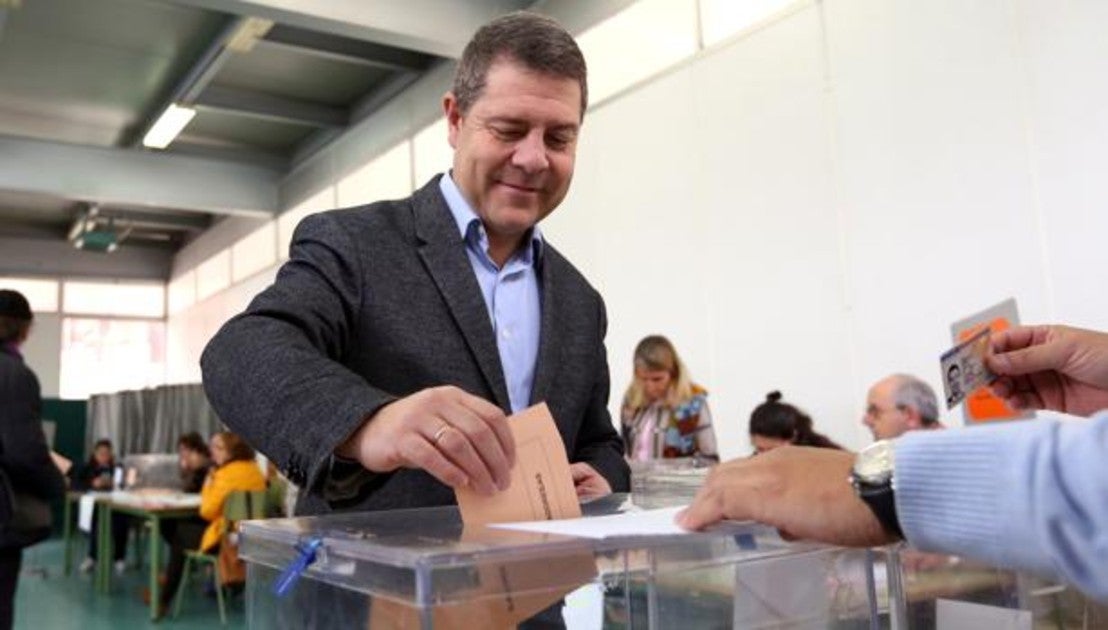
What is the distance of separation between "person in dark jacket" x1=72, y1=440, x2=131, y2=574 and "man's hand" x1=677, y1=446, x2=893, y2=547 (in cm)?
749

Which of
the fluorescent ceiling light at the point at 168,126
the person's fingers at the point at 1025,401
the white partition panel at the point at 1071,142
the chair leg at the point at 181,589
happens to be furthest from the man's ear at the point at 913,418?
the fluorescent ceiling light at the point at 168,126

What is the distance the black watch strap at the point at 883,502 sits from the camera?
569 mm

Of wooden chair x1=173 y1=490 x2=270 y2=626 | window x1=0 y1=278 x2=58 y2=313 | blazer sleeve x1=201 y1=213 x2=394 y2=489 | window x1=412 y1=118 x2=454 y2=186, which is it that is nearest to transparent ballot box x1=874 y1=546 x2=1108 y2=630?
blazer sleeve x1=201 y1=213 x2=394 y2=489

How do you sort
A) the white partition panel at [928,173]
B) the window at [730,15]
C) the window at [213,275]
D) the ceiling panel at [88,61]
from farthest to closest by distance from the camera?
A: the window at [213,275], the ceiling panel at [88,61], the window at [730,15], the white partition panel at [928,173]

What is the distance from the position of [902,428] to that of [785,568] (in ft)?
8.40

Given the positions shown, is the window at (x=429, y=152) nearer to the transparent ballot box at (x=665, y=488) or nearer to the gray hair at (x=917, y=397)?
the gray hair at (x=917, y=397)

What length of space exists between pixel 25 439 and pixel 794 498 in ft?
8.09

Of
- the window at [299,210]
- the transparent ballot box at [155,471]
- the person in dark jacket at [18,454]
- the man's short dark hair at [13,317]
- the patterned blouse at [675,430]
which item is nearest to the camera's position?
the person in dark jacket at [18,454]

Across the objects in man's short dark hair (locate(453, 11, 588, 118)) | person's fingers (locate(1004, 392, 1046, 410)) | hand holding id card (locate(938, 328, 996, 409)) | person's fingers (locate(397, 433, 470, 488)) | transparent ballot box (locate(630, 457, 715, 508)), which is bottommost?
transparent ballot box (locate(630, 457, 715, 508))

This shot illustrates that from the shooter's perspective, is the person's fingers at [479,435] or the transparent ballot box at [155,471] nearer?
the person's fingers at [479,435]

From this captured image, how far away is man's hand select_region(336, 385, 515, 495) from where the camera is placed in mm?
697

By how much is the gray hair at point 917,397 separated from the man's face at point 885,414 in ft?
0.06

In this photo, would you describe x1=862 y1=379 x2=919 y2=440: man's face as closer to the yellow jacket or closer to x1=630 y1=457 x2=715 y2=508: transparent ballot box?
x1=630 y1=457 x2=715 y2=508: transparent ballot box

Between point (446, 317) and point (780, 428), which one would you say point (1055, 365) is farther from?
point (780, 428)
